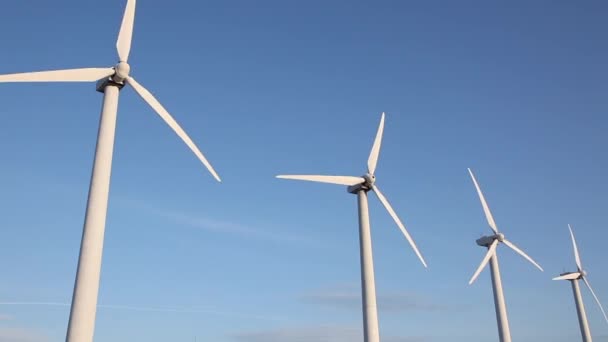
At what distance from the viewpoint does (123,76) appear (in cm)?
3916

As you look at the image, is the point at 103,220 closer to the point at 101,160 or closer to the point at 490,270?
the point at 101,160

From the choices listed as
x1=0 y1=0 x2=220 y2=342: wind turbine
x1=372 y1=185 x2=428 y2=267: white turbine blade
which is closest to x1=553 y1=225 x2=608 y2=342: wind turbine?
x1=372 y1=185 x2=428 y2=267: white turbine blade

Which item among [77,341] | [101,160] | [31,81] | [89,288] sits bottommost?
[77,341]

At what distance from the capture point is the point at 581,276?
121 meters

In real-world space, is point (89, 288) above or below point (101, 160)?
below

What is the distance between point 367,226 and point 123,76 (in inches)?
1374

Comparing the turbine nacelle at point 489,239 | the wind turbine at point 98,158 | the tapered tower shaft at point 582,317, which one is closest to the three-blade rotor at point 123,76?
the wind turbine at point 98,158

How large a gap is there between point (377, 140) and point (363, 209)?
39.8 feet

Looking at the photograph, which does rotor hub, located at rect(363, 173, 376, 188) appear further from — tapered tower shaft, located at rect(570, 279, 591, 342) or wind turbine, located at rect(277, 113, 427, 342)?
tapered tower shaft, located at rect(570, 279, 591, 342)

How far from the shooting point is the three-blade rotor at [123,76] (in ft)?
123


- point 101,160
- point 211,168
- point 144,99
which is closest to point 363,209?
point 211,168

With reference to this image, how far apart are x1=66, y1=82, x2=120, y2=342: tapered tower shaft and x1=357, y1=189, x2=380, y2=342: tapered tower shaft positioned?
33.4m

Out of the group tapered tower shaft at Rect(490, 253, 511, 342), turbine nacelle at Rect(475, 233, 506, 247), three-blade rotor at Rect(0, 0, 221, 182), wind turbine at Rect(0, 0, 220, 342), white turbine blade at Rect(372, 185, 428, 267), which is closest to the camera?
wind turbine at Rect(0, 0, 220, 342)

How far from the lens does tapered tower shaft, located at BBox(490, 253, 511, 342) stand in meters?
80.3
